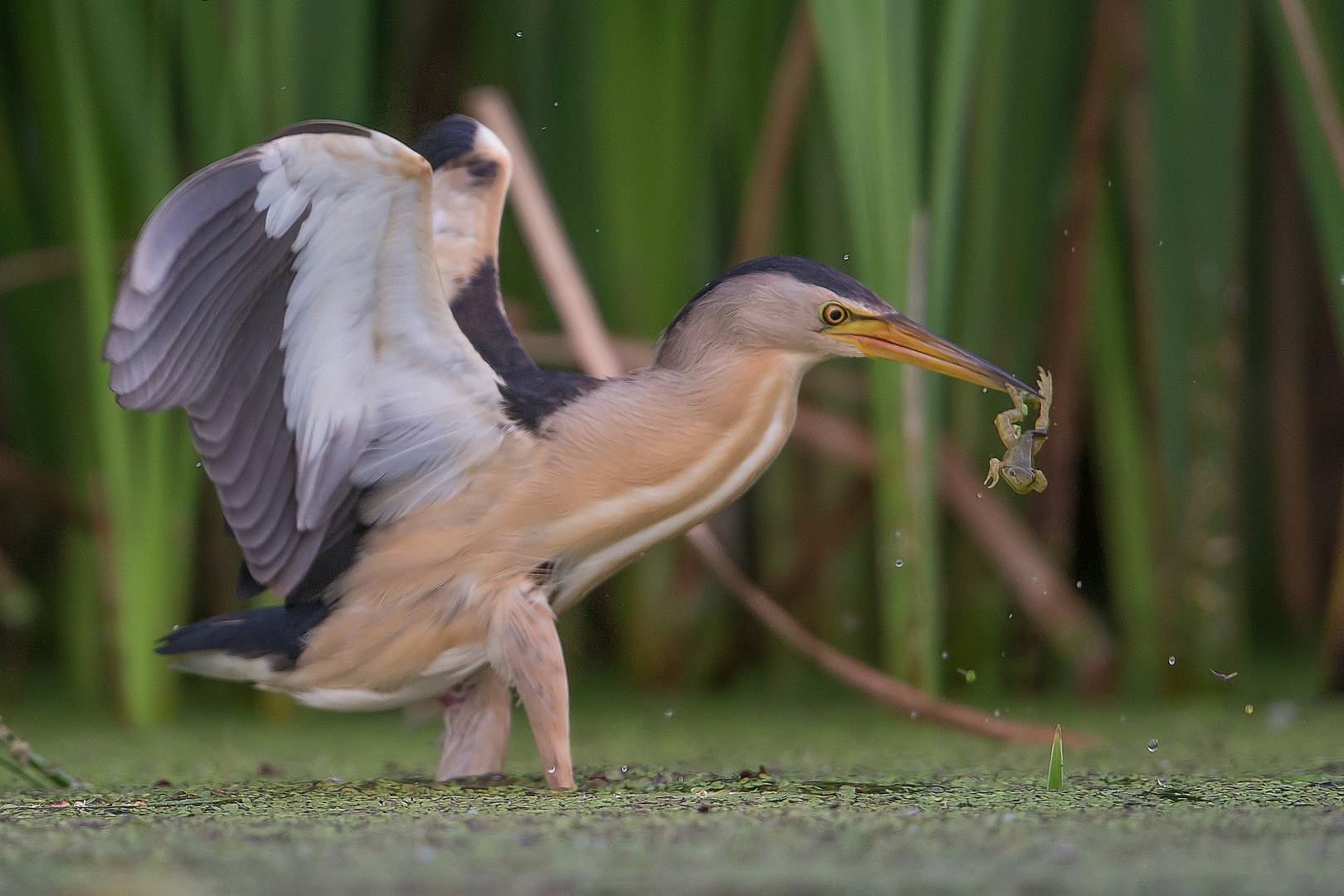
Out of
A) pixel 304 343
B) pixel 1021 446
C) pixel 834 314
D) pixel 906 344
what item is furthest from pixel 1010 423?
pixel 304 343

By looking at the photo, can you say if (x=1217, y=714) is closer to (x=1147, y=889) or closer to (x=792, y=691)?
(x=792, y=691)

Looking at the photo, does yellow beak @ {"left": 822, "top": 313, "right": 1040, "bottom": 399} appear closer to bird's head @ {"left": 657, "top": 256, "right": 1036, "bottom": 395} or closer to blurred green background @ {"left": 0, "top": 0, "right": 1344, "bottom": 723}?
bird's head @ {"left": 657, "top": 256, "right": 1036, "bottom": 395}

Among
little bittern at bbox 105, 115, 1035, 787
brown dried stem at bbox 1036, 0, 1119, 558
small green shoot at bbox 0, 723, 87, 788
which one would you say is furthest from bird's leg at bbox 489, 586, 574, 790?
brown dried stem at bbox 1036, 0, 1119, 558

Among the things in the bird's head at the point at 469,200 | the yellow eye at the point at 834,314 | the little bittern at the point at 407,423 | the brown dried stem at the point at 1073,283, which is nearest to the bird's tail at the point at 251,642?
the little bittern at the point at 407,423

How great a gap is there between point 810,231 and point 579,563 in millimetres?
1145

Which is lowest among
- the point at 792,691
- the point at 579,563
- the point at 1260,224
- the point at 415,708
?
the point at 792,691

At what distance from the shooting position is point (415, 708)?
2322 millimetres

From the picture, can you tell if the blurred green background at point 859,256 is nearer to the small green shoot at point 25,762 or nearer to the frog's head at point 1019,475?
the frog's head at point 1019,475

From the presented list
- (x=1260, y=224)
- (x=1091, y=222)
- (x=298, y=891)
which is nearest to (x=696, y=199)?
(x=1091, y=222)

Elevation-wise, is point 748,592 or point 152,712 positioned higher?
point 748,592

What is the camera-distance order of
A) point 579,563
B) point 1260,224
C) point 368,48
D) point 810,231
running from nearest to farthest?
point 579,563 < point 368,48 < point 810,231 < point 1260,224

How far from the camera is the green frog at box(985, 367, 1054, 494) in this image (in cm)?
Result: 221

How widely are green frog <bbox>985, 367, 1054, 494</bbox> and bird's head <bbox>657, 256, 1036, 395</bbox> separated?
5 cm

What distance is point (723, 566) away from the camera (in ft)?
7.94
